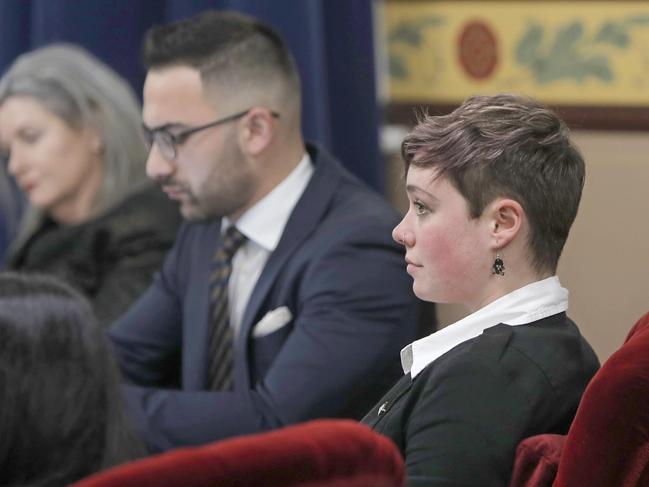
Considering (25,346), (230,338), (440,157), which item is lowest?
(230,338)

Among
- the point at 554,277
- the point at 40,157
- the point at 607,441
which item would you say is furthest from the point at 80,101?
the point at 607,441

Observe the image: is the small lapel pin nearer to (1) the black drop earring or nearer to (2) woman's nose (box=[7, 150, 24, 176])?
(1) the black drop earring

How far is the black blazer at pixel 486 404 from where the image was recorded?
3.97 ft

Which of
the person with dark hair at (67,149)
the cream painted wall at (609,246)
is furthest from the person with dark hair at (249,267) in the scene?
the person with dark hair at (67,149)

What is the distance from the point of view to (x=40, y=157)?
2672 millimetres

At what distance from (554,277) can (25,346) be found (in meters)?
0.53

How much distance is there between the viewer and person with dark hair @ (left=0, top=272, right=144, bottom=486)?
1225 millimetres

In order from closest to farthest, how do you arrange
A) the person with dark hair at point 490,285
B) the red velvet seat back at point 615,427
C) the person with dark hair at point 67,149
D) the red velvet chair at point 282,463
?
1. the red velvet chair at point 282,463
2. the red velvet seat back at point 615,427
3. the person with dark hair at point 490,285
4. the person with dark hair at point 67,149

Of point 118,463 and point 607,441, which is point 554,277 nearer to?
point 607,441

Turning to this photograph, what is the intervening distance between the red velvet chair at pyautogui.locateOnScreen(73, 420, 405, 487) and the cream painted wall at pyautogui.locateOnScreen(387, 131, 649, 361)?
0.60m

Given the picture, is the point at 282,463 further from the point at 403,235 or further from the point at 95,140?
the point at 95,140

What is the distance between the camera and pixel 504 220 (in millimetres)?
1272

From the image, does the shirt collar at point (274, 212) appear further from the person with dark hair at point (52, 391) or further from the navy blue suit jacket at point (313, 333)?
the person with dark hair at point (52, 391)

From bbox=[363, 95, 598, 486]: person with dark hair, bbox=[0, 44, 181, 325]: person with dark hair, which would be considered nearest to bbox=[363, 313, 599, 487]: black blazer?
bbox=[363, 95, 598, 486]: person with dark hair
